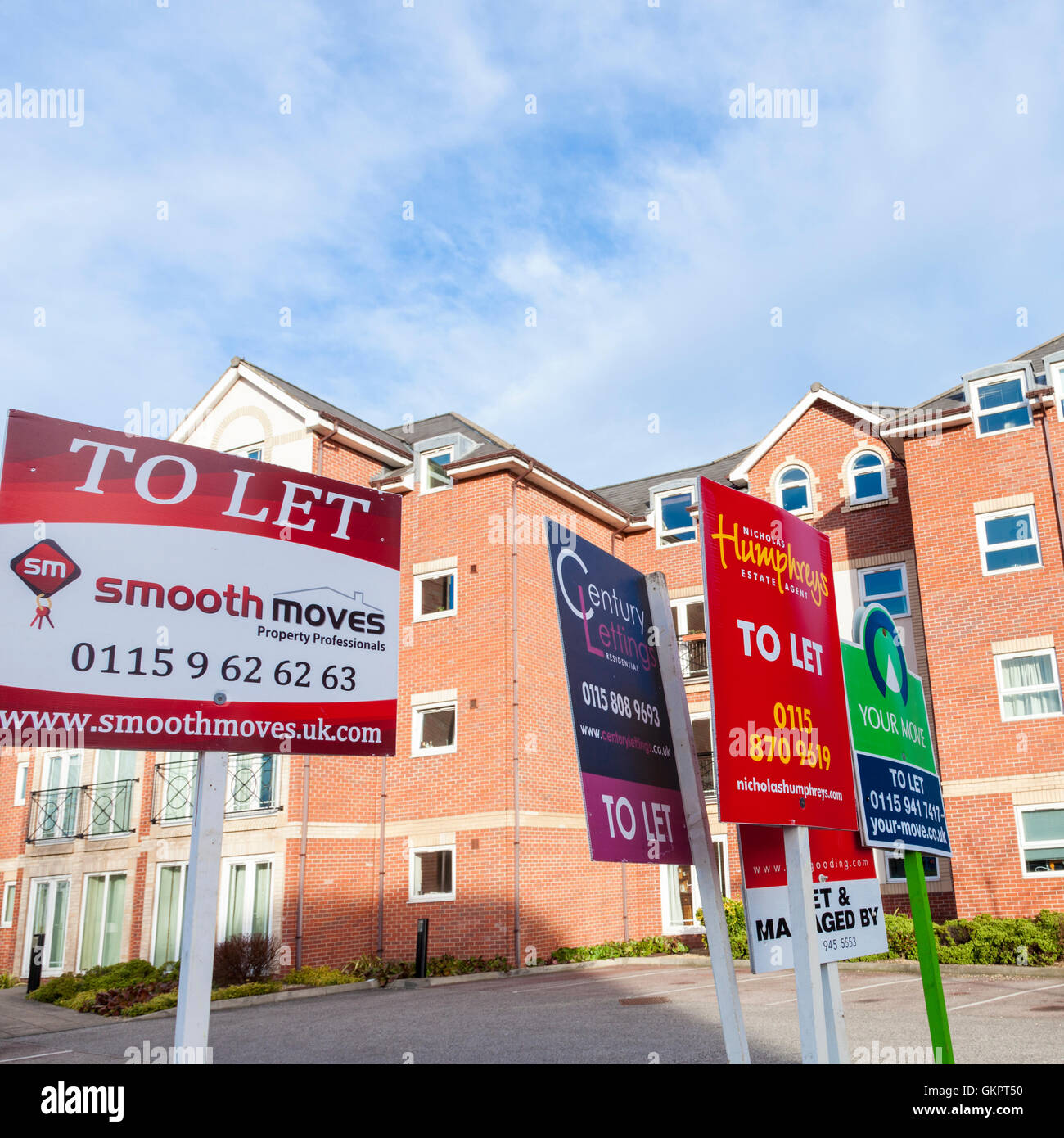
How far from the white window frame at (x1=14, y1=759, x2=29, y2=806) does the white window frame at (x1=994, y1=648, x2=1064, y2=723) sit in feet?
74.5

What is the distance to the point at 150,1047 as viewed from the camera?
1088cm

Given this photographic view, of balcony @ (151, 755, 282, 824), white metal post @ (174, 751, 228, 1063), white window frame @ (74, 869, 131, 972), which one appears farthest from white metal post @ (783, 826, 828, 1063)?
white window frame @ (74, 869, 131, 972)

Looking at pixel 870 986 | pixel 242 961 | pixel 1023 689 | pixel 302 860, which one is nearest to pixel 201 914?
pixel 870 986

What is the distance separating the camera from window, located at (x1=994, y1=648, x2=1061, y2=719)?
19359 millimetres

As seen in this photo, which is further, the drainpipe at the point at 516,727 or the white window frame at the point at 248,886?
the white window frame at the point at 248,886

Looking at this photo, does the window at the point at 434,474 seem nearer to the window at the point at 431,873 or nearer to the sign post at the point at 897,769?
the window at the point at 431,873

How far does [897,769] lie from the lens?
611cm

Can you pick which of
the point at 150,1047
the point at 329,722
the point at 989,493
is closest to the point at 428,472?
the point at 989,493

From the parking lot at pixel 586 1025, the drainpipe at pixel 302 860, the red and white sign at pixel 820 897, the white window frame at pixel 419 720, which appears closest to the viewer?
the red and white sign at pixel 820 897

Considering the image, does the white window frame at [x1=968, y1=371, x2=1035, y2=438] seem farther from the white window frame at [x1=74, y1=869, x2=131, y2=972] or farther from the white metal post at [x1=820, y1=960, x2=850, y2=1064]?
the white window frame at [x1=74, y1=869, x2=131, y2=972]

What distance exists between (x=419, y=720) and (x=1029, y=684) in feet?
40.2

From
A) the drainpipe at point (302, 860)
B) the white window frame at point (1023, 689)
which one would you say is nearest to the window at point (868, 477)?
the white window frame at point (1023, 689)

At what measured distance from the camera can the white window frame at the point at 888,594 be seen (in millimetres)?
22094
